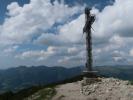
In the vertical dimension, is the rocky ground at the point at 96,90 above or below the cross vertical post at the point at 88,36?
below

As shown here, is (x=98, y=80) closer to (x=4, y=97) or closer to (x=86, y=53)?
(x=86, y=53)

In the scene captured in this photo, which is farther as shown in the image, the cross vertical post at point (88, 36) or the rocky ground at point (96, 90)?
the cross vertical post at point (88, 36)

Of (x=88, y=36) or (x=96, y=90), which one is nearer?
(x=96, y=90)

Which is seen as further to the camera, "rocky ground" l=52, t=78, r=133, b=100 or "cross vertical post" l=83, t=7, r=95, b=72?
"cross vertical post" l=83, t=7, r=95, b=72

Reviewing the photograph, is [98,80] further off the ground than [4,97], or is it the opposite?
[98,80]

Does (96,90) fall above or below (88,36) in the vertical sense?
below

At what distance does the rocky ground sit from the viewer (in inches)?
1775

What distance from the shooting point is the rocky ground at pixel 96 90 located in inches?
1775

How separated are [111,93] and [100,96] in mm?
2104

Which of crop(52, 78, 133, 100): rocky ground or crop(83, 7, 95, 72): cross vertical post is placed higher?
crop(83, 7, 95, 72): cross vertical post

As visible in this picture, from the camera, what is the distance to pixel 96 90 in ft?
154

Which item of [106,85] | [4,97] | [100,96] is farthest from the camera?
[4,97]

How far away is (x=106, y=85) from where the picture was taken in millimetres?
48938

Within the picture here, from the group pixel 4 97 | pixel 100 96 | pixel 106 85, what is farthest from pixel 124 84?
pixel 4 97
